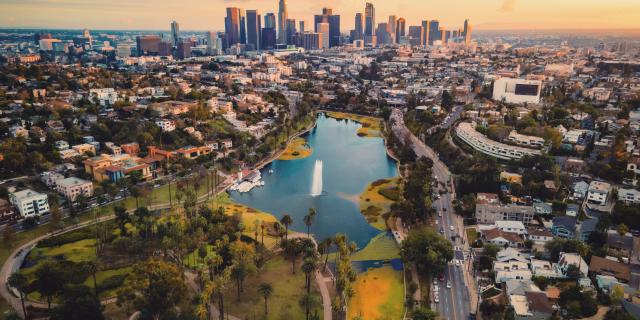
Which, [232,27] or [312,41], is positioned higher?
[232,27]

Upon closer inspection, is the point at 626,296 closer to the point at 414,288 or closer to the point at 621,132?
the point at 414,288

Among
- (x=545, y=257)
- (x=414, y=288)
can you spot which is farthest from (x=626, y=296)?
(x=414, y=288)

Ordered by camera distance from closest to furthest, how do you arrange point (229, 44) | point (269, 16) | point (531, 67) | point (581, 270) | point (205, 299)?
1. point (205, 299)
2. point (581, 270)
3. point (531, 67)
4. point (229, 44)
5. point (269, 16)

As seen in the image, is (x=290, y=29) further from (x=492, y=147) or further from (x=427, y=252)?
(x=427, y=252)

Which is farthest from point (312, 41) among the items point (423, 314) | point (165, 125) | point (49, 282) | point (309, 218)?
point (423, 314)

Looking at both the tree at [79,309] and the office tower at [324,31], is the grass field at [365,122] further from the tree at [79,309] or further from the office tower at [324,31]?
the office tower at [324,31]

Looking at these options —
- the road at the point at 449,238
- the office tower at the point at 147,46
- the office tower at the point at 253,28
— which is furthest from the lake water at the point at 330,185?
the office tower at the point at 253,28

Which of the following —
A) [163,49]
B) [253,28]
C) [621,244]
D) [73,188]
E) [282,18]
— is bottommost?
[621,244]
